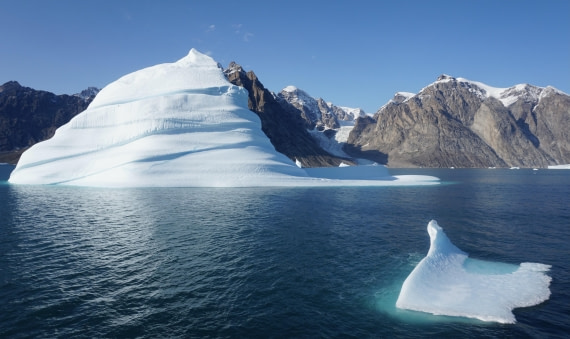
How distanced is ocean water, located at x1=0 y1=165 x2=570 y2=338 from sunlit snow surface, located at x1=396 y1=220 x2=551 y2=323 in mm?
448

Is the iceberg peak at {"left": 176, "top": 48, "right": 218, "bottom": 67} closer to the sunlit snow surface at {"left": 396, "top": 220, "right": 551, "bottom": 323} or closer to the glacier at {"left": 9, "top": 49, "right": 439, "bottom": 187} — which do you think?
the glacier at {"left": 9, "top": 49, "right": 439, "bottom": 187}

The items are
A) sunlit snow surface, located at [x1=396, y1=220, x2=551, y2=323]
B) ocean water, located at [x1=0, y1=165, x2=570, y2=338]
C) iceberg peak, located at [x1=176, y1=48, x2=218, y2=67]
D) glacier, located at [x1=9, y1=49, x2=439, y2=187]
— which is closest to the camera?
ocean water, located at [x1=0, y1=165, x2=570, y2=338]

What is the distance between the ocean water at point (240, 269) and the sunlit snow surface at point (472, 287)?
45cm

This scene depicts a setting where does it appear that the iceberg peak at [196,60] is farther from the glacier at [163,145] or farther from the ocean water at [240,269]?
the ocean water at [240,269]

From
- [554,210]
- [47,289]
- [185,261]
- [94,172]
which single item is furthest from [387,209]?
[94,172]

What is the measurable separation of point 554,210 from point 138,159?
2238 inches

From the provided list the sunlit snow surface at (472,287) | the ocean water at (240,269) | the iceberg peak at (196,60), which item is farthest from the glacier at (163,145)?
the sunlit snow surface at (472,287)

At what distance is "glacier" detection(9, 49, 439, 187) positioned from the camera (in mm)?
53688

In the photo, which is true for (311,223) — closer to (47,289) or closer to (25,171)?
(47,289)

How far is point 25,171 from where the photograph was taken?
6044 centimetres

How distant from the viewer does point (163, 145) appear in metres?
55.1

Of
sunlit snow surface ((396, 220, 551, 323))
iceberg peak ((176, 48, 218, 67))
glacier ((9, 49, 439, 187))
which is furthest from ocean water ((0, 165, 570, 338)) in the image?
iceberg peak ((176, 48, 218, 67))

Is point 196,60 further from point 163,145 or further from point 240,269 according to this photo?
point 240,269

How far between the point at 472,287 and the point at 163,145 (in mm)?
50994
